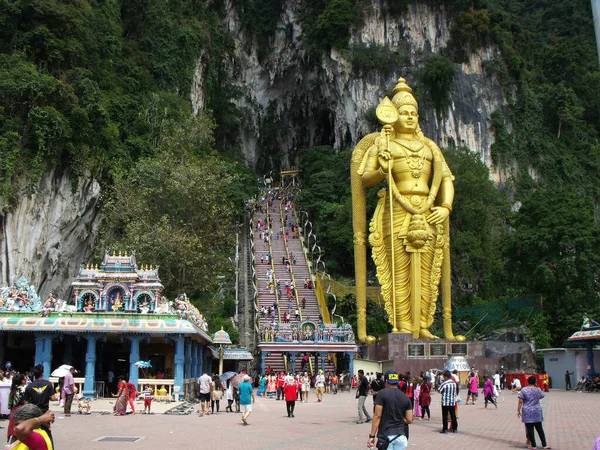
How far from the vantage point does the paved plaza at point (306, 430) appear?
893cm

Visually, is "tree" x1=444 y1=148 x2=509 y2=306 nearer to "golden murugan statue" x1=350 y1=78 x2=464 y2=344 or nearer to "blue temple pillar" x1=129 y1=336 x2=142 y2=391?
"golden murugan statue" x1=350 y1=78 x2=464 y2=344

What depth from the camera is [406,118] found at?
25328 millimetres

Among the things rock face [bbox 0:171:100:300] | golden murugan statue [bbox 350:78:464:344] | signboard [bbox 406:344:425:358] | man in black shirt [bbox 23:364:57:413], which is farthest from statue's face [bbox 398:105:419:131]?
man in black shirt [bbox 23:364:57:413]

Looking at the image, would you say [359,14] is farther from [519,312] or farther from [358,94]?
[519,312]

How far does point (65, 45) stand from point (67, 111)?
2.54 meters

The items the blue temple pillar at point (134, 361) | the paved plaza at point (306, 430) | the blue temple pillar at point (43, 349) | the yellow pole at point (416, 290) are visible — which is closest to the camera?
the paved plaza at point (306, 430)

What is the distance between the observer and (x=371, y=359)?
83.8 feet

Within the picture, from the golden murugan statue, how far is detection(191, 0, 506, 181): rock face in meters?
A: 17.2

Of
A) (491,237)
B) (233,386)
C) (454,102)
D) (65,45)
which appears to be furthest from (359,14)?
(233,386)

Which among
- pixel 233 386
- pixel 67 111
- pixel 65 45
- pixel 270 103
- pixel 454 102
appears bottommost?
pixel 233 386

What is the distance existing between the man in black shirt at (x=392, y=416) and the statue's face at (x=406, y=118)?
2004 centimetres

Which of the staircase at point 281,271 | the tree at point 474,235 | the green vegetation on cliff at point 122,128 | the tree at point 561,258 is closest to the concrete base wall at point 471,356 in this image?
the staircase at point 281,271

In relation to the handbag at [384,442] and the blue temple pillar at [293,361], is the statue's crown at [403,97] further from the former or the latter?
the handbag at [384,442]

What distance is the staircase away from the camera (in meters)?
26.6
